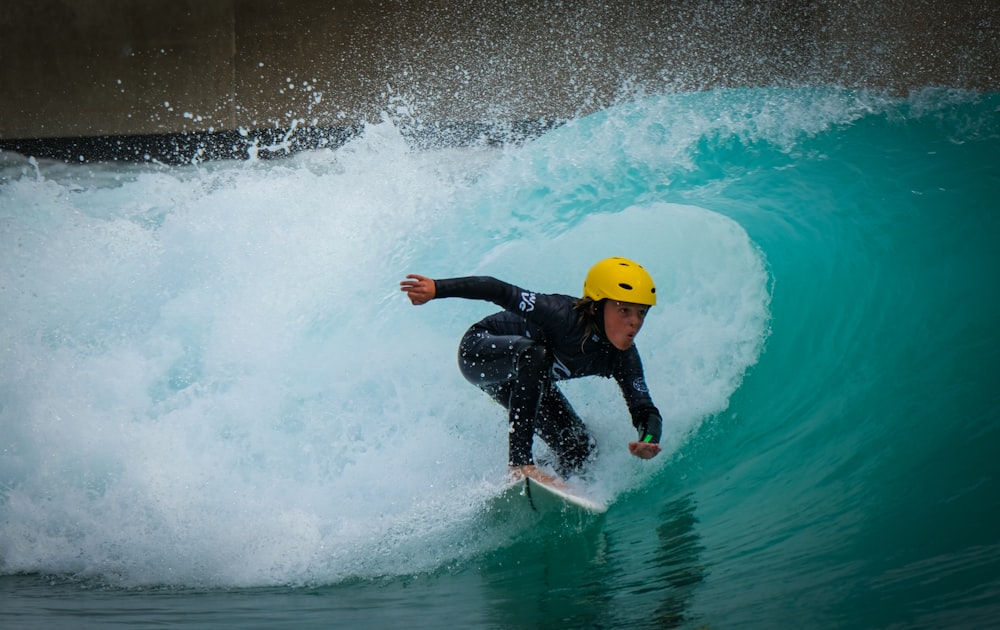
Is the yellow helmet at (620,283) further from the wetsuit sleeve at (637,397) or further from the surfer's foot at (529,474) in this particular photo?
the surfer's foot at (529,474)

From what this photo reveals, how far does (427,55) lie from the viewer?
22.4ft

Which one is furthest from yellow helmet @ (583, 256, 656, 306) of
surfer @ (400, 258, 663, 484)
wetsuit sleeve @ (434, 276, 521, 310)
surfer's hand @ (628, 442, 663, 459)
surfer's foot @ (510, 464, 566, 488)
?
surfer's foot @ (510, 464, 566, 488)

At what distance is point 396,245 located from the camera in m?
3.64

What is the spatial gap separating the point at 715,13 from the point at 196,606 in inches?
238

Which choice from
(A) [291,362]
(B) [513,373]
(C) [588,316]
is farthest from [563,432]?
(A) [291,362]

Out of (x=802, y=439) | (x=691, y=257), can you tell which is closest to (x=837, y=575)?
(x=802, y=439)

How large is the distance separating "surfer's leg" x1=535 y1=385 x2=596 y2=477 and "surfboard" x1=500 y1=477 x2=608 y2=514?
302 mm

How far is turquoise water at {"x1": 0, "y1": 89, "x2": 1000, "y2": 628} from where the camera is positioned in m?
2.01

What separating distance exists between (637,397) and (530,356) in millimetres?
338

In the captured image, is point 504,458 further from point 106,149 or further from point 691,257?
point 106,149

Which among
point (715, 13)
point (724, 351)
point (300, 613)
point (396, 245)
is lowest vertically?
point (300, 613)

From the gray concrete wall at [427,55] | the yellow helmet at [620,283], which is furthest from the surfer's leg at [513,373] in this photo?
the gray concrete wall at [427,55]

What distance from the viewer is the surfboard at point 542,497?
7.37 ft

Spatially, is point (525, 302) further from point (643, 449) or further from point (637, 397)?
point (643, 449)
